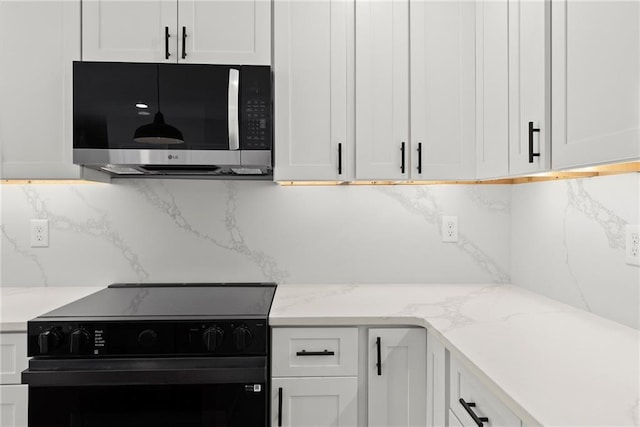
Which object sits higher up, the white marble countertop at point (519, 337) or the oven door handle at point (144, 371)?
the white marble countertop at point (519, 337)

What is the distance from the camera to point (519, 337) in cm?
129

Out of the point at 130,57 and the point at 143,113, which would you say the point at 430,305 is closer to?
the point at 143,113

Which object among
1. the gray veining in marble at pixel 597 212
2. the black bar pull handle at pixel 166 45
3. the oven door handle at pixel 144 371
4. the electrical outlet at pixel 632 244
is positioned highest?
the black bar pull handle at pixel 166 45

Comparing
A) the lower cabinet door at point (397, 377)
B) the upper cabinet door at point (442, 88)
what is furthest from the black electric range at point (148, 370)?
the upper cabinet door at point (442, 88)

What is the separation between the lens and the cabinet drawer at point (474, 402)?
39.2 inches

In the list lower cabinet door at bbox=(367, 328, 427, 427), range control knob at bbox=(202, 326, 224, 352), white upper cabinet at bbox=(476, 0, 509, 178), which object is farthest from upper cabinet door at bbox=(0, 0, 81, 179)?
white upper cabinet at bbox=(476, 0, 509, 178)

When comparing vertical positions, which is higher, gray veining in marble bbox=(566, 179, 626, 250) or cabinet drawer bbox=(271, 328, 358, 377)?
gray veining in marble bbox=(566, 179, 626, 250)

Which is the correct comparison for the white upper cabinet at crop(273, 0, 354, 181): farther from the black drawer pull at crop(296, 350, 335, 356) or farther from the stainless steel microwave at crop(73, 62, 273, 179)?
the black drawer pull at crop(296, 350, 335, 356)

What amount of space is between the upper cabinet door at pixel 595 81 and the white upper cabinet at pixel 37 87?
1734mm

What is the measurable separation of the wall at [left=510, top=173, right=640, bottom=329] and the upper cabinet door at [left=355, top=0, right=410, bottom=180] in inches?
23.9

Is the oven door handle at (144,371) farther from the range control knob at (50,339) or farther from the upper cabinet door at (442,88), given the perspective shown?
the upper cabinet door at (442,88)

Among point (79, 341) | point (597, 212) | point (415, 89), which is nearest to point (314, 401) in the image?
point (79, 341)

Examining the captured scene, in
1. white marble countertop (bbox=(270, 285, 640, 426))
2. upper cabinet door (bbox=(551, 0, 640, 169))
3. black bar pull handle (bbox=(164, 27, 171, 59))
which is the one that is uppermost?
black bar pull handle (bbox=(164, 27, 171, 59))

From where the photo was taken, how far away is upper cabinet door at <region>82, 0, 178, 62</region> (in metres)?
1.80
